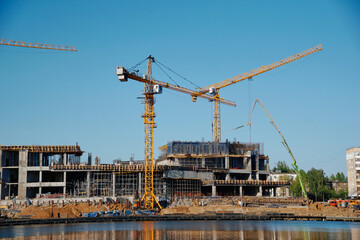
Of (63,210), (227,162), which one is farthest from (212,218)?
(227,162)

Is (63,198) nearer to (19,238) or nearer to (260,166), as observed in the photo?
(19,238)

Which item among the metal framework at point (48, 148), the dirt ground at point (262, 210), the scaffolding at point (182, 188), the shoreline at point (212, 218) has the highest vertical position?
the metal framework at point (48, 148)

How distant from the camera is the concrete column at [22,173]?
143m

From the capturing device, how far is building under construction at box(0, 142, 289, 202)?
14338cm

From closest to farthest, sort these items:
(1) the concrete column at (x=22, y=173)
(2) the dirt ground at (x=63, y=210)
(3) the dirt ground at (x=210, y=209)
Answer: (2) the dirt ground at (x=63, y=210)
(3) the dirt ground at (x=210, y=209)
(1) the concrete column at (x=22, y=173)

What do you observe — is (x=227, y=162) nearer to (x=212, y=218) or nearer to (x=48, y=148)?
(x=212, y=218)

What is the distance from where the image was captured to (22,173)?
144375mm

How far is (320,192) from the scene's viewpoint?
626ft

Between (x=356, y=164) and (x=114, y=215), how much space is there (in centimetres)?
12068

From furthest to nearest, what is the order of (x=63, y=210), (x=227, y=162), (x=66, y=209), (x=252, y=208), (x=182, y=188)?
(x=227, y=162) → (x=182, y=188) → (x=252, y=208) → (x=66, y=209) → (x=63, y=210)

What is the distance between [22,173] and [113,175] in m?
27.8

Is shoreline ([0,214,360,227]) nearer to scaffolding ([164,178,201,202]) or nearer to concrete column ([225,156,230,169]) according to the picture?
scaffolding ([164,178,201,202])

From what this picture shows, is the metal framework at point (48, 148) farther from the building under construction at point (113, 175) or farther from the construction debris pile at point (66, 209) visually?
the construction debris pile at point (66, 209)

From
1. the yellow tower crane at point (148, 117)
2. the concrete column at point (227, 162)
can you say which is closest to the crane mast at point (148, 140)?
the yellow tower crane at point (148, 117)
